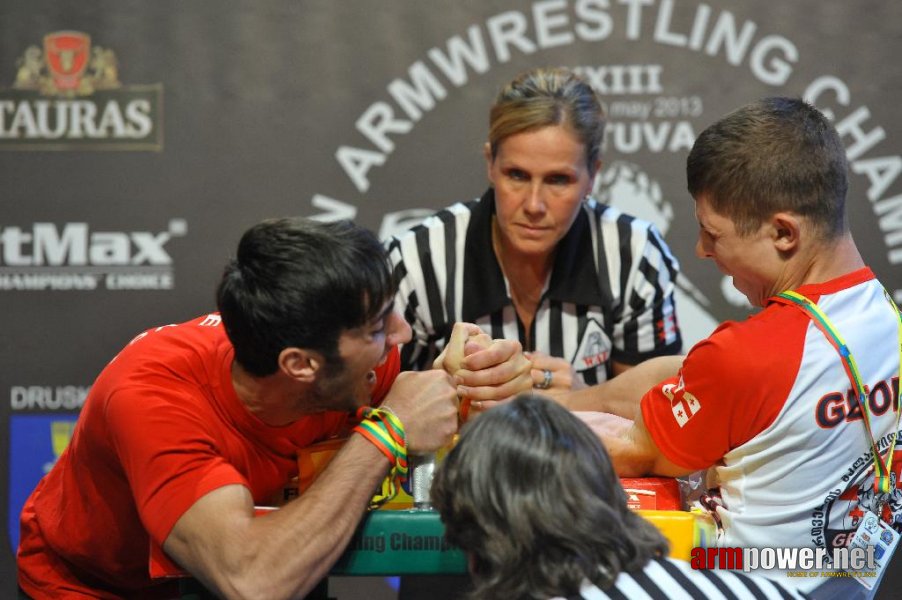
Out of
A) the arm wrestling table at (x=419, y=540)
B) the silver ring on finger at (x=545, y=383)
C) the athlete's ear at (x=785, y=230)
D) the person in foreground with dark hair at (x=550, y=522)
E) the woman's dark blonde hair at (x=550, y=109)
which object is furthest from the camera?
the woman's dark blonde hair at (x=550, y=109)

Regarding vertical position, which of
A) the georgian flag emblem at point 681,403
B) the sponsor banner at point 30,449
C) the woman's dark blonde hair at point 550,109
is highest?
the woman's dark blonde hair at point 550,109

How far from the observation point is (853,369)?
150 centimetres

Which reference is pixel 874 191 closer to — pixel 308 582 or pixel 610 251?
pixel 610 251

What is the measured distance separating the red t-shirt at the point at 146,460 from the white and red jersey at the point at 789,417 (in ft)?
1.89

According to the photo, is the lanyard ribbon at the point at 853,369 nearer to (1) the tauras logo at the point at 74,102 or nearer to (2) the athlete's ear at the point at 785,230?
(2) the athlete's ear at the point at 785,230

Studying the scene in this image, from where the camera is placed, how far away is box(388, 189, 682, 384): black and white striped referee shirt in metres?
2.49

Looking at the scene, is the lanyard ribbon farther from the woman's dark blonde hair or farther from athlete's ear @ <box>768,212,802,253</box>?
the woman's dark blonde hair

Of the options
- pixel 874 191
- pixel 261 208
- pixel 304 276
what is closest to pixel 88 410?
pixel 304 276

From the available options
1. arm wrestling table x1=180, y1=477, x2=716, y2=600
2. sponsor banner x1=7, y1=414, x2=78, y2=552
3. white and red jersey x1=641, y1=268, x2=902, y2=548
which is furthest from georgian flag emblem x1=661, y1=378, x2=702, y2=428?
sponsor banner x1=7, y1=414, x2=78, y2=552

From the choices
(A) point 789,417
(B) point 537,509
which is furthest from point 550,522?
(A) point 789,417

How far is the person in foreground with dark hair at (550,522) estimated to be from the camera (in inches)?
46.5

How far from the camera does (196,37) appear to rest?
10.3 feet

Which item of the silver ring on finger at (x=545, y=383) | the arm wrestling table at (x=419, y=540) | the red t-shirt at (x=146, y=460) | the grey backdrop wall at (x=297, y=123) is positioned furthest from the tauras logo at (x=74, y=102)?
the arm wrestling table at (x=419, y=540)

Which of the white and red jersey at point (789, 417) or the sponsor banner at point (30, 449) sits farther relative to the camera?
the sponsor banner at point (30, 449)
